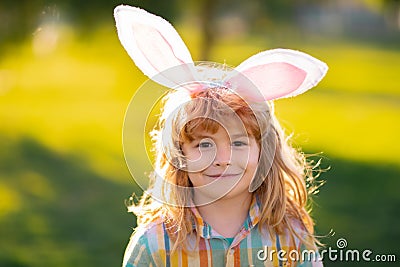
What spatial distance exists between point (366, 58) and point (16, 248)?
58.1 feet

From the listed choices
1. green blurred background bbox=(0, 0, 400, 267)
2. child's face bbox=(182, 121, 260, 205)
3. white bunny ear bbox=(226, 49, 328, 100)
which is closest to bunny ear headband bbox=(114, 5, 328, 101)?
white bunny ear bbox=(226, 49, 328, 100)

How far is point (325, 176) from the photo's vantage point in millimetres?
6074

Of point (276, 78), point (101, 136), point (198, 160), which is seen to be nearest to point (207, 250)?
point (198, 160)

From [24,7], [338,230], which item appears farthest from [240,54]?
[338,230]

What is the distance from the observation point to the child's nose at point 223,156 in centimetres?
230

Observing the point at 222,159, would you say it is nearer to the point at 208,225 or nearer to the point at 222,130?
the point at 222,130

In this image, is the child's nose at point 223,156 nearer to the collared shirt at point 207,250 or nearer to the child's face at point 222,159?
the child's face at point 222,159

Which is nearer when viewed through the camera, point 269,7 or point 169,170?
point 169,170

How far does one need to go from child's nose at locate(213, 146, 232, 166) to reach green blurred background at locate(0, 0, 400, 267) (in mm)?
213

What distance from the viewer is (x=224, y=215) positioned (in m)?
2.40

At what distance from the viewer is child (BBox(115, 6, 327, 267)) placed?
2320mm

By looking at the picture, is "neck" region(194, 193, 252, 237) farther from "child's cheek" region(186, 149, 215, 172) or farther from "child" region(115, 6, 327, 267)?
"child's cheek" region(186, 149, 215, 172)

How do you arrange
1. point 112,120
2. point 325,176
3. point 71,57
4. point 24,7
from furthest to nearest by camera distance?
1. point 71,57
2. point 112,120
3. point 24,7
4. point 325,176

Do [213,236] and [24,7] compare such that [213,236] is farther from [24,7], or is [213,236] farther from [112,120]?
[112,120]
